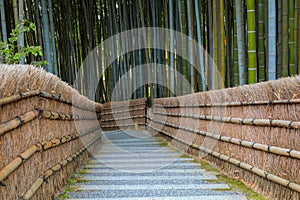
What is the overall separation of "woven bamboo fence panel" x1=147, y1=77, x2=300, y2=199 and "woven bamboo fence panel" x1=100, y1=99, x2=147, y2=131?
3.73 metres

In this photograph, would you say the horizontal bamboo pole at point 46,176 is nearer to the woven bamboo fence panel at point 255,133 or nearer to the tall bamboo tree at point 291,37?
the woven bamboo fence panel at point 255,133

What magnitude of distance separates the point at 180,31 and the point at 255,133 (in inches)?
118

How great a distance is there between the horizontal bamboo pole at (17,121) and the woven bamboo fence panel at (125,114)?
5.37 m

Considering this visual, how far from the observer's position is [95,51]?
7609 mm

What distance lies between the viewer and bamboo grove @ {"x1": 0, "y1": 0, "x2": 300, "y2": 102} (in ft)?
10.4

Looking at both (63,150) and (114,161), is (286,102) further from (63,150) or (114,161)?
(114,161)

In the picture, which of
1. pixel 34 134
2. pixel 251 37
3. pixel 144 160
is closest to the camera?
pixel 34 134

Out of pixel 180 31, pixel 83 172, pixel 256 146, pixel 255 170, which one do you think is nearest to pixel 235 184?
pixel 255 170

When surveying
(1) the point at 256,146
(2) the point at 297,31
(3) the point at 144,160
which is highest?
(2) the point at 297,31

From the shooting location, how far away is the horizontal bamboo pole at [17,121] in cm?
133

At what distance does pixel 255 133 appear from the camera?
2.24 metres

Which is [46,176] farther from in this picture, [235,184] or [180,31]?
[180,31]

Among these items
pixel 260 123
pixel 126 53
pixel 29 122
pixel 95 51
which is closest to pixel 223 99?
pixel 260 123

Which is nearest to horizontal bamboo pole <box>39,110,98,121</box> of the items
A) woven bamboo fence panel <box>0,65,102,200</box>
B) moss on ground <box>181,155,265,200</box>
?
woven bamboo fence panel <box>0,65,102,200</box>
